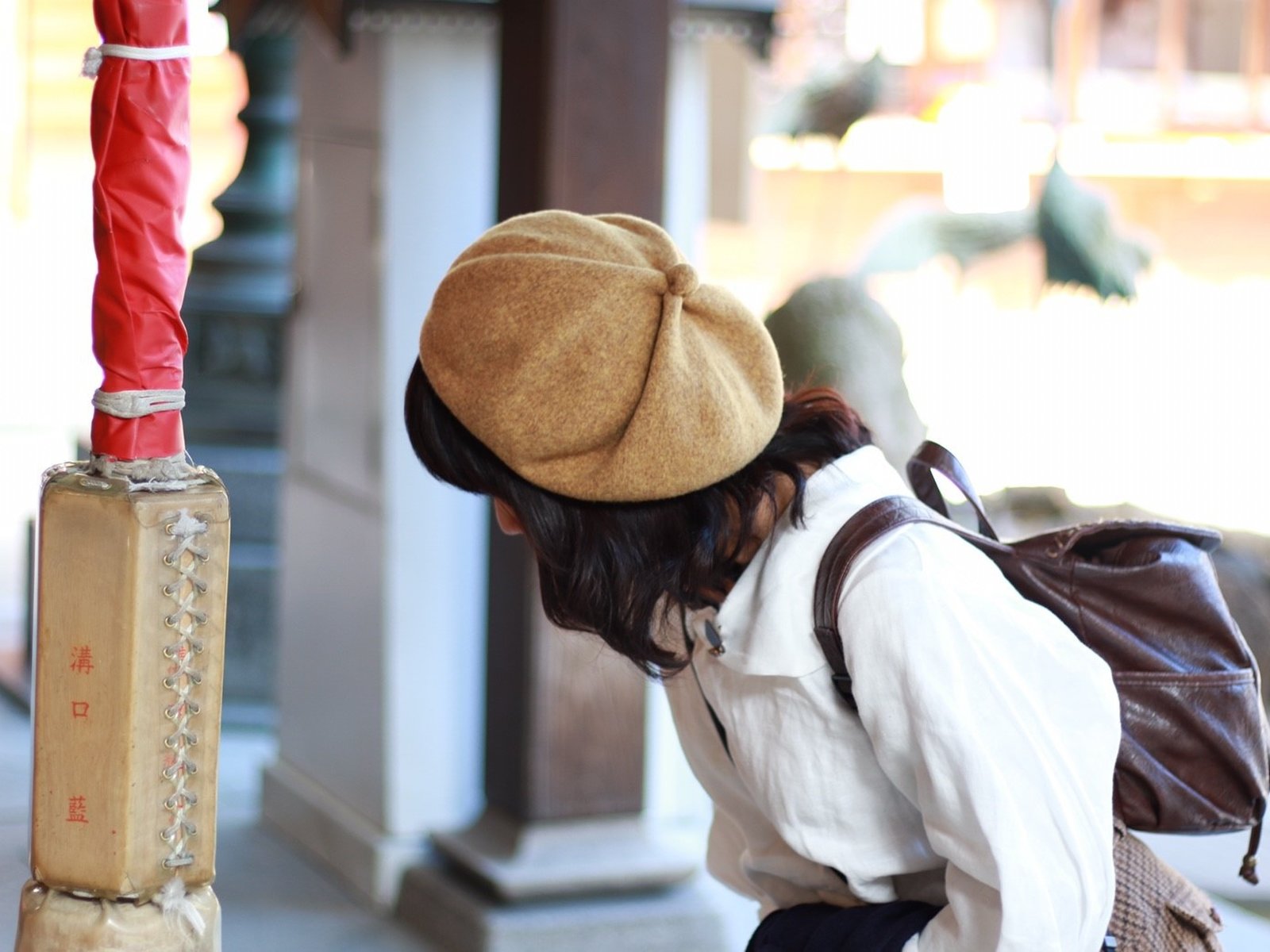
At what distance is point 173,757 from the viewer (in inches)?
46.8

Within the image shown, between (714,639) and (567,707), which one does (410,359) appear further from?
(714,639)

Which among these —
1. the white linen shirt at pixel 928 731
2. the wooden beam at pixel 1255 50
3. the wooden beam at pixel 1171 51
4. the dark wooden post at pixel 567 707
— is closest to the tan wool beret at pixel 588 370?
the white linen shirt at pixel 928 731

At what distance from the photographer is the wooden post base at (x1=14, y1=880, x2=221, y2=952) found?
3.85ft

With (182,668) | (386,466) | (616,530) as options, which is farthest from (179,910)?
(386,466)

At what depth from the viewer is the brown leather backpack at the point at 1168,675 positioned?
53.7 inches

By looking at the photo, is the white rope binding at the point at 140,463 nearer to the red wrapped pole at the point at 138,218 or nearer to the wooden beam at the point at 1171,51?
the red wrapped pole at the point at 138,218

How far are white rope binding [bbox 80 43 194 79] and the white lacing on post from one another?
311mm

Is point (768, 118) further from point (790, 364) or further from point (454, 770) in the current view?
point (454, 770)

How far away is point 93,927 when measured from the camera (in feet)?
3.85

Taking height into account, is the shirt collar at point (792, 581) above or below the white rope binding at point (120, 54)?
below

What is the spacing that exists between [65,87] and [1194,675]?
8.97 metres

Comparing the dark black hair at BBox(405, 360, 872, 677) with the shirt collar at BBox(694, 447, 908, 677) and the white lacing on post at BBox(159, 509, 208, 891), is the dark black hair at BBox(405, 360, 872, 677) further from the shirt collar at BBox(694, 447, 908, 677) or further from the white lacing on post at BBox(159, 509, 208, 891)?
the white lacing on post at BBox(159, 509, 208, 891)

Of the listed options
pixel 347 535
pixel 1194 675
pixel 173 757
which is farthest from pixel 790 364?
pixel 173 757

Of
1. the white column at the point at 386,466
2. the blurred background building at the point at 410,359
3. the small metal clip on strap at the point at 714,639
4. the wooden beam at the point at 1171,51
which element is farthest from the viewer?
the wooden beam at the point at 1171,51
